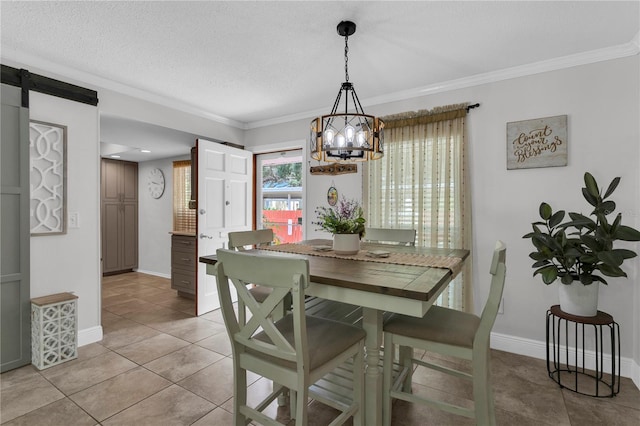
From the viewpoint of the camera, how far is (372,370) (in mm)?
1595

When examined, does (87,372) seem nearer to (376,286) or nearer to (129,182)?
(376,286)

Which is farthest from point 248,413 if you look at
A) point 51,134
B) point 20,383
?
point 51,134

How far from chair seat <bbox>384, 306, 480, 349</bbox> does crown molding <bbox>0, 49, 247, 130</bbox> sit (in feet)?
10.8

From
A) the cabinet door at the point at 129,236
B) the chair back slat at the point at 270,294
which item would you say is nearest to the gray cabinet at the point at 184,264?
the cabinet door at the point at 129,236

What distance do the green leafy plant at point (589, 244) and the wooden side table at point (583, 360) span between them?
27 centimetres

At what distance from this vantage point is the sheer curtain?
9.75 ft

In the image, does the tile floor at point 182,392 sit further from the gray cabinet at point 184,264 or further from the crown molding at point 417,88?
the crown molding at point 417,88

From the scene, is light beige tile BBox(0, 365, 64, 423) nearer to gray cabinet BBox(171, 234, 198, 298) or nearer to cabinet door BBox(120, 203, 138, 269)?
gray cabinet BBox(171, 234, 198, 298)

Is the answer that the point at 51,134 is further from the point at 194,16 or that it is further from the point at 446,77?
the point at 446,77

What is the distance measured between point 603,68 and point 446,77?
1155 mm

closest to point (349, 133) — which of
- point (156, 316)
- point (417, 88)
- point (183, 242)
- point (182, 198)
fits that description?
point (417, 88)

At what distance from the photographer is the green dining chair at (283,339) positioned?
4.11ft

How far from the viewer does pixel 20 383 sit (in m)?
2.23

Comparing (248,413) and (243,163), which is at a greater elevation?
(243,163)
